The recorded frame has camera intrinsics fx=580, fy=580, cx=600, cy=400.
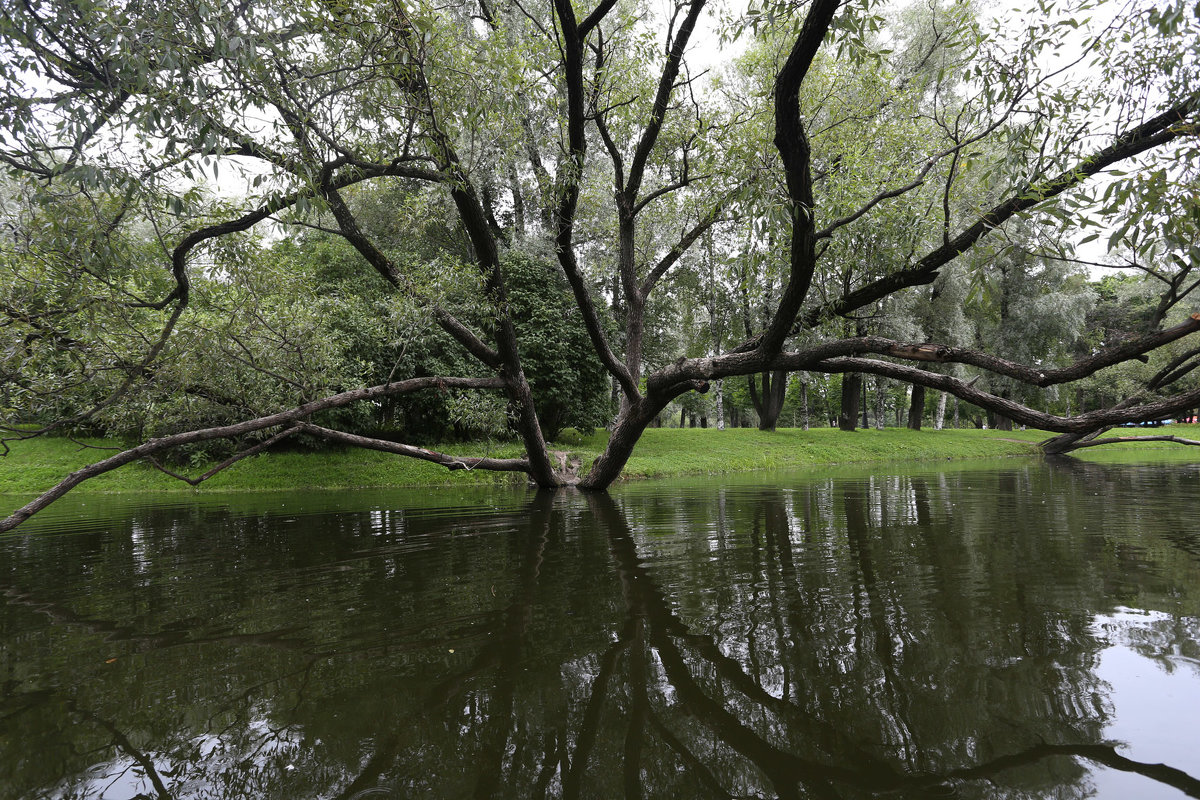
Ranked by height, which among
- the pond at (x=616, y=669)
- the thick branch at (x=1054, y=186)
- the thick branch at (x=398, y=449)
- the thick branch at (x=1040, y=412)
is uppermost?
the thick branch at (x=1054, y=186)

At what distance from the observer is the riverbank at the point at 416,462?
66.0ft

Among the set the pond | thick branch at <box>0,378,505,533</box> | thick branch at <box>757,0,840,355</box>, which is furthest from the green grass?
the pond

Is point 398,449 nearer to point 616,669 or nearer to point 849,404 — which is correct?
point 616,669

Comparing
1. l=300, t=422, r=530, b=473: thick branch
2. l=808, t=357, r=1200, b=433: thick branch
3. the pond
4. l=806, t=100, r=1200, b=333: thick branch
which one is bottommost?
the pond

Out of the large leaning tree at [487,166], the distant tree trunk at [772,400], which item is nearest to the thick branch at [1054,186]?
the large leaning tree at [487,166]

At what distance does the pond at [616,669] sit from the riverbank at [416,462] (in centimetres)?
860

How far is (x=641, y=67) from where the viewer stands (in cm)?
1139

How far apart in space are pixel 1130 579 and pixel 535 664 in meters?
5.91

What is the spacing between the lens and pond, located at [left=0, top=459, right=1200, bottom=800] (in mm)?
2830

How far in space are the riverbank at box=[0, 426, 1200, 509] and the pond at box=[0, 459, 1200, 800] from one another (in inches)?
339

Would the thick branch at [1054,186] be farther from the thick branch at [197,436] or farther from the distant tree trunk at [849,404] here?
the distant tree trunk at [849,404]

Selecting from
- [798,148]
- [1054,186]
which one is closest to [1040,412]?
[1054,186]

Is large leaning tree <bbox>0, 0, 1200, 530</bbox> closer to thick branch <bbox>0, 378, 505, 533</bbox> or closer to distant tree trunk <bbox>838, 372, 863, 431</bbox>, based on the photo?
thick branch <bbox>0, 378, 505, 533</bbox>

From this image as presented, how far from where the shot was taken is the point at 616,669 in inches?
154
